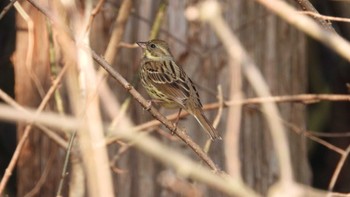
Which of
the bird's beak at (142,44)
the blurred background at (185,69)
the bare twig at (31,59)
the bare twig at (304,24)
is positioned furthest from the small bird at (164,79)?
the bare twig at (304,24)

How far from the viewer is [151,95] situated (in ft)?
17.7

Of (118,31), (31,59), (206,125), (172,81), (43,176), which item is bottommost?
(43,176)

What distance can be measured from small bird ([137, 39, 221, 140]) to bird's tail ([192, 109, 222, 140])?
0.08 meters

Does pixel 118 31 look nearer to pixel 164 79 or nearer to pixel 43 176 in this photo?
pixel 164 79

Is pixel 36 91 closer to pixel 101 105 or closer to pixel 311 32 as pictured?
pixel 101 105

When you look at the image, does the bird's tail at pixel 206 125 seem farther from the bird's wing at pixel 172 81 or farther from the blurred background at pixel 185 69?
the blurred background at pixel 185 69

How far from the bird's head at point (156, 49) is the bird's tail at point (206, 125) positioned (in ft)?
1.96

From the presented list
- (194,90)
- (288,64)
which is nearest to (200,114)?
(194,90)

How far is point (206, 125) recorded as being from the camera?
469 centimetres

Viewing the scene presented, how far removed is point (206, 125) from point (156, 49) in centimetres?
85

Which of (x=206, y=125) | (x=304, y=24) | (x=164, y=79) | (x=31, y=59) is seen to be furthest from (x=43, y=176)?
(x=304, y=24)

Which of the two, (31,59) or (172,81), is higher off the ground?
(172,81)

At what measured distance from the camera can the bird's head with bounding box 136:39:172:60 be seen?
523 cm

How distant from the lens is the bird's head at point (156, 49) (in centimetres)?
523
